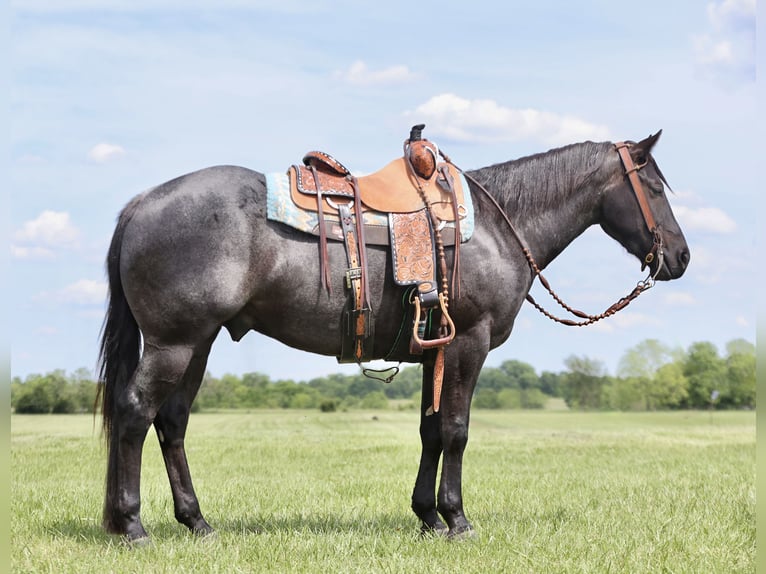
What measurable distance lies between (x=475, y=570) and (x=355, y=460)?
A: 8.28 metres

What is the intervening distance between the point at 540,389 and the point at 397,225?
52810 mm

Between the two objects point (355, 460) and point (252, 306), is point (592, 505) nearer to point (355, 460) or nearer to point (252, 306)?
point (252, 306)

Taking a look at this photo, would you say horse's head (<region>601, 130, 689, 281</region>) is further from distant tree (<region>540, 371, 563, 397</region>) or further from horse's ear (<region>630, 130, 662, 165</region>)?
distant tree (<region>540, 371, 563, 397</region>)

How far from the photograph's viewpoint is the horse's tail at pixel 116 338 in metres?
6.70

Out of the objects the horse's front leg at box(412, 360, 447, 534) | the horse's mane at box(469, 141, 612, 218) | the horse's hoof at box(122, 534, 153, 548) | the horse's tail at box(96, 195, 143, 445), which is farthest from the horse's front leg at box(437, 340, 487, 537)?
the horse's tail at box(96, 195, 143, 445)

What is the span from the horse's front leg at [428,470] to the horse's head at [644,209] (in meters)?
2.26

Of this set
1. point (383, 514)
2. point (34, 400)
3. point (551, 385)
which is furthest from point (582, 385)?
point (383, 514)

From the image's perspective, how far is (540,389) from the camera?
57781 mm

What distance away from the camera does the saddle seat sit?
6.58 m

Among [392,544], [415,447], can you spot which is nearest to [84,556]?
[392,544]

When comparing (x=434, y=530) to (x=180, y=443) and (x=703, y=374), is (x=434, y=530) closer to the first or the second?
(x=180, y=443)

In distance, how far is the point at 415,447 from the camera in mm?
15977

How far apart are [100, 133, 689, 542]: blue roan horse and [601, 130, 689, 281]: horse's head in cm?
1

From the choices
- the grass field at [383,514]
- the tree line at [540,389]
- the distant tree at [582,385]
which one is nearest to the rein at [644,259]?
the grass field at [383,514]
